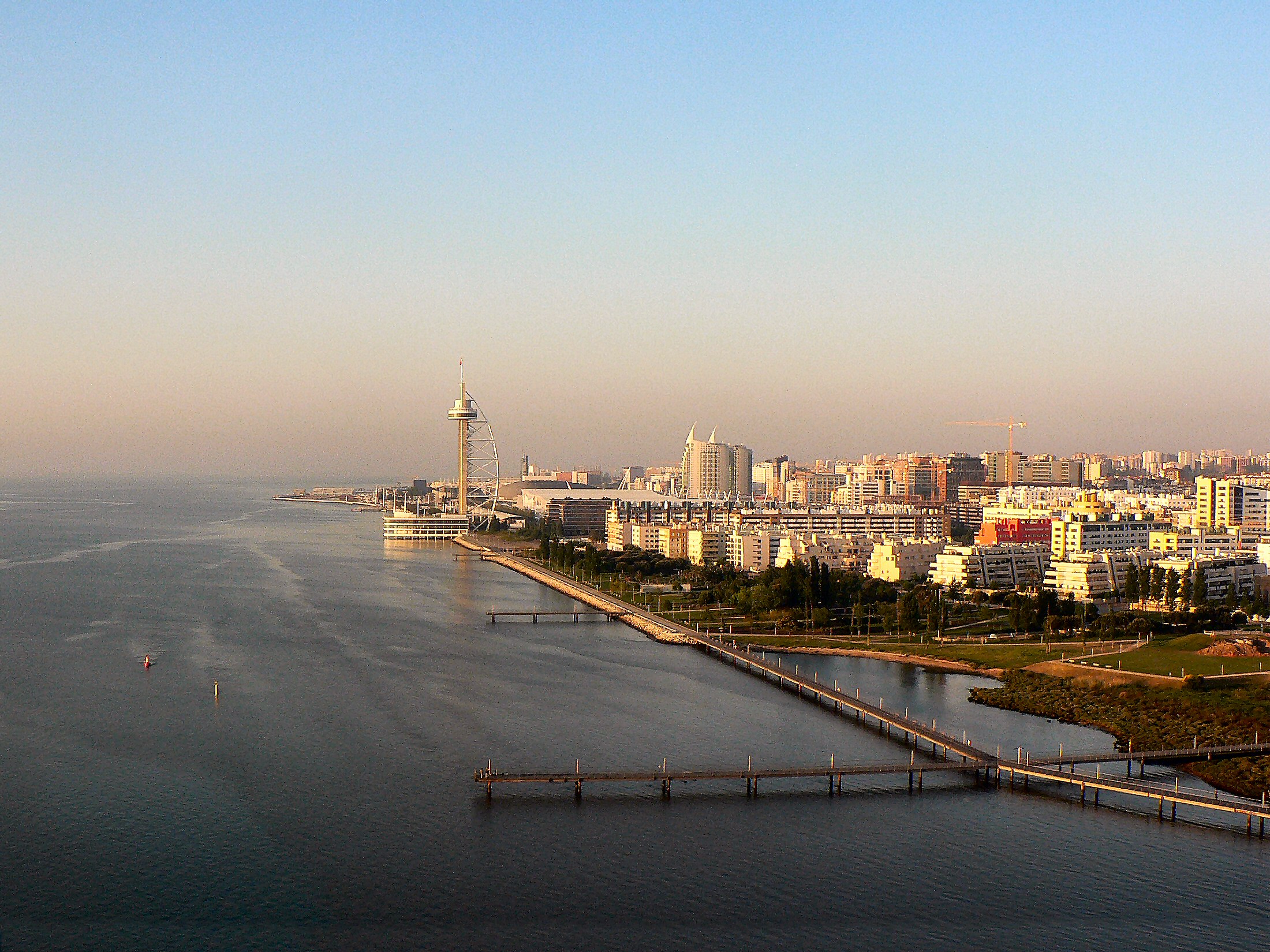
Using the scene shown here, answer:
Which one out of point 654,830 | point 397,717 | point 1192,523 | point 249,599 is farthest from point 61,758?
point 1192,523

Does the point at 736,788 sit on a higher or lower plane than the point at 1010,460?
lower

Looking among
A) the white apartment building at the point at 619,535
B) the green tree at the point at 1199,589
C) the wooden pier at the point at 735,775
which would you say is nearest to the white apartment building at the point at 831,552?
the green tree at the point at 1199,589

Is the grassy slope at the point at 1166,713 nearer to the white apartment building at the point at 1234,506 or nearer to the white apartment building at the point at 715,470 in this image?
the white apartment building at the point at 1234,506

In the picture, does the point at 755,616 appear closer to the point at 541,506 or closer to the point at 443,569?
the point at 443,569

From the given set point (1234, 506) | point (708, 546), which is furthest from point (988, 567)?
point (1234, 506)

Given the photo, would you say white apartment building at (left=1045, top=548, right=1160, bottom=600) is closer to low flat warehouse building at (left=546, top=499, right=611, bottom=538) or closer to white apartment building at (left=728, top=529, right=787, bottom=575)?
white apartment building at (left=728, top=529, right=787, bottom=575)

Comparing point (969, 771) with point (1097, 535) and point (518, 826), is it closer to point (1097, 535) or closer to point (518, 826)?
point (518, 826)

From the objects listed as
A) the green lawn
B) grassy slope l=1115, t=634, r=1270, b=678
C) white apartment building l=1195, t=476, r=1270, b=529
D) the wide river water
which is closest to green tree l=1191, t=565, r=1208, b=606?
grassy slope l=1115, t=634, r=1270, b=678
